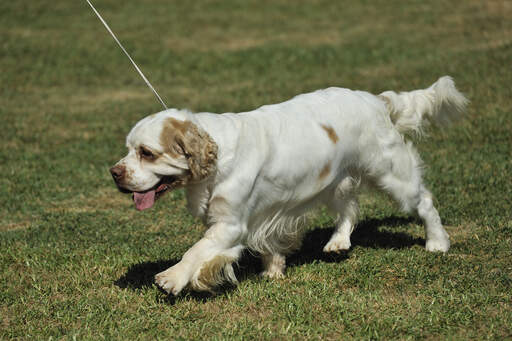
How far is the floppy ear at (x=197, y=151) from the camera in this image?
13.9ft

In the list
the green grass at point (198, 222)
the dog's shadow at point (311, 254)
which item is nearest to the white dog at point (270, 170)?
the dog's shadow at point (311, 254)

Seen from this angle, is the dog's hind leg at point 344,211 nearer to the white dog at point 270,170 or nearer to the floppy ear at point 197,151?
the white dog at point 270,170

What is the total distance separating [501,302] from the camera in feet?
14.8

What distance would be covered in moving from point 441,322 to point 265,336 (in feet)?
3.65

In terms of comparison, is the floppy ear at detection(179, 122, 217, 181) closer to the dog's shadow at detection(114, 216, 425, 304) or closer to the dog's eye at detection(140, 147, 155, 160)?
the dog's eye at detection(140, 147, 155, 160)

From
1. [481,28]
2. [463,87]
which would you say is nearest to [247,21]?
[481,28]

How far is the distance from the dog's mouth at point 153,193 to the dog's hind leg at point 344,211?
155cm

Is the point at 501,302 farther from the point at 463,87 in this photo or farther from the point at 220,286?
the point at 463,87

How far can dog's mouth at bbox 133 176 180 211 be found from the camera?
434cm

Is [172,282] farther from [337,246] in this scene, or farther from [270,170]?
[337,246]

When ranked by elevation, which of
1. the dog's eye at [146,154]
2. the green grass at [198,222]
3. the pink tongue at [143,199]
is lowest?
the green grass at [198,222]

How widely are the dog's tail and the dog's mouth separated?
2.19m

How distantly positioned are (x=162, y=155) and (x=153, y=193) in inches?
10.7

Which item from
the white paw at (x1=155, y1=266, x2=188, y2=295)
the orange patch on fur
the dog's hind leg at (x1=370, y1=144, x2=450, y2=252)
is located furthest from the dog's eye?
the dog's hind leg at (x1=370, y1=144, x2=450, y2=252)
